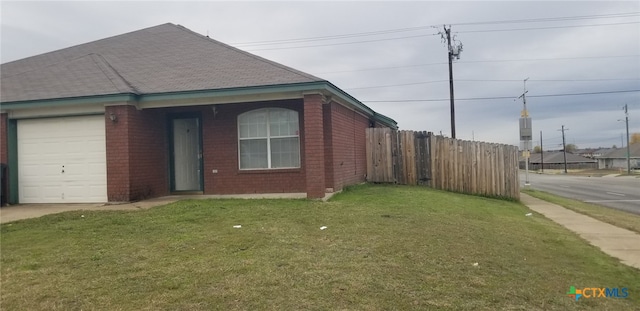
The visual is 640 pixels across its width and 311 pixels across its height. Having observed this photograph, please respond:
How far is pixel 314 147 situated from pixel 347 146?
312cm

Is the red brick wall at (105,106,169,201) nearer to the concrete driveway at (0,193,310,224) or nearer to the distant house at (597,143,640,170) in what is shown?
the concrete driveway at (0,193,310,224)

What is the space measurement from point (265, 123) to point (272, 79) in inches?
56.6

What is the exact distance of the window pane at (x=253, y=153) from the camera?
12367mm

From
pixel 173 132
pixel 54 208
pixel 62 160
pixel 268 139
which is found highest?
pixel 173 132

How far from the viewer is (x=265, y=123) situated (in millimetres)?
12328

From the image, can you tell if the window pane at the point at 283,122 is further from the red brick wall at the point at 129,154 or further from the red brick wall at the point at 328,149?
the red brick wall at the point at 129,154

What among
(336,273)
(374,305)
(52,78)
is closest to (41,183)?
(52,78)

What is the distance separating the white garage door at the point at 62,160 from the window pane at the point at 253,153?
353cm

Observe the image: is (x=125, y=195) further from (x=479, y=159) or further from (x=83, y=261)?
(x=479, y=159)

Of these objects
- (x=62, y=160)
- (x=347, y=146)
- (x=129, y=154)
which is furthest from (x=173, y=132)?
A: (x=347, y=146)

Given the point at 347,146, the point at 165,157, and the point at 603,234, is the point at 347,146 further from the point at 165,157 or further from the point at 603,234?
the point at 603,234

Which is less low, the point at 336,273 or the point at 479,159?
the point at 479,159

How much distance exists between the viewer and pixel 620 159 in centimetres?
8719

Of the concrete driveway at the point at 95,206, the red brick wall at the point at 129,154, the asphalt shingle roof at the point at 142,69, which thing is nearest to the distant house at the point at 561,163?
the asphalt shingle roof at the point at 142,69
